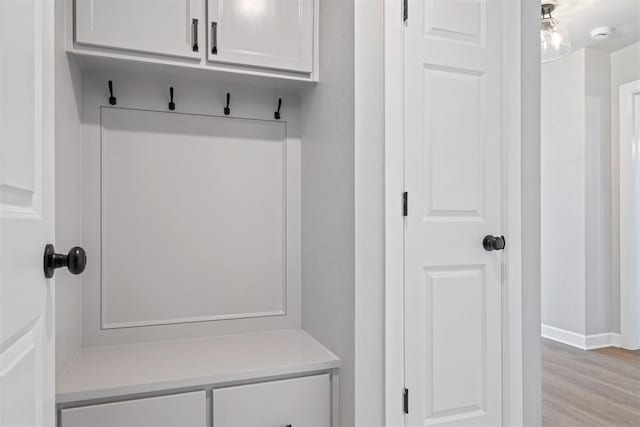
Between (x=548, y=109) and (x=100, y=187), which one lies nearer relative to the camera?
(x=100, y=187)

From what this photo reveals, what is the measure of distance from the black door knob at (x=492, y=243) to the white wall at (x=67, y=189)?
146 cm

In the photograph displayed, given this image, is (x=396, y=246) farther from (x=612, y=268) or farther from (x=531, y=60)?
(x=612, y=268)

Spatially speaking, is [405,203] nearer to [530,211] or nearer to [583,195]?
[530,211]

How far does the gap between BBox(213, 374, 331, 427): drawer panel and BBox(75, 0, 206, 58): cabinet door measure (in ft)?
4.07

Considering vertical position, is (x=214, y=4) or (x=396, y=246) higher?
(x=214, y=4)

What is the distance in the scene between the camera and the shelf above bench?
138 cm

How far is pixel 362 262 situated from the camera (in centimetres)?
146

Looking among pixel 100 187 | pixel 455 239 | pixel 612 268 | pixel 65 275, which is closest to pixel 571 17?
pixel 612 268

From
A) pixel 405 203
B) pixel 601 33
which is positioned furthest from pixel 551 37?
pixel 405 203

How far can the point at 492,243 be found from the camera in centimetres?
162

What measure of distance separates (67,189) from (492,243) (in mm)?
1528

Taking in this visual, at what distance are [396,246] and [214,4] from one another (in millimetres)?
1137
